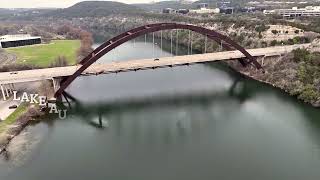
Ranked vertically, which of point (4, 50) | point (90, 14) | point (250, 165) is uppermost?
point (90, 14)

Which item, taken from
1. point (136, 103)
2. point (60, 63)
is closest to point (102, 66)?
point (136, 103)

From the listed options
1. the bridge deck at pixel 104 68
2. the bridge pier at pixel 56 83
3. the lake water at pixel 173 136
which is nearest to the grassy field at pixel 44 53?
the bridge deck at pixel 104 68

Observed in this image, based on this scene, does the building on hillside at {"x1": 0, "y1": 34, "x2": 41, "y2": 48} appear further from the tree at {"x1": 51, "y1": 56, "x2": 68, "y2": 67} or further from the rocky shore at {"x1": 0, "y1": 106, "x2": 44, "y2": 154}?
the rocky shore at {"x1": 0, "y1": 106, "x2": 44, "y2": 154}

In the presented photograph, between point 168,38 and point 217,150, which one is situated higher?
point 168,38

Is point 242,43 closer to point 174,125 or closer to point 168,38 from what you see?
point 168,38

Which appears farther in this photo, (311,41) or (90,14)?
(90,14)

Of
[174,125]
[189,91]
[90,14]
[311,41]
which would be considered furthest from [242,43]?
[90,14]

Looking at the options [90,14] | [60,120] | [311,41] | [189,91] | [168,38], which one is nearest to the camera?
[60,120]
